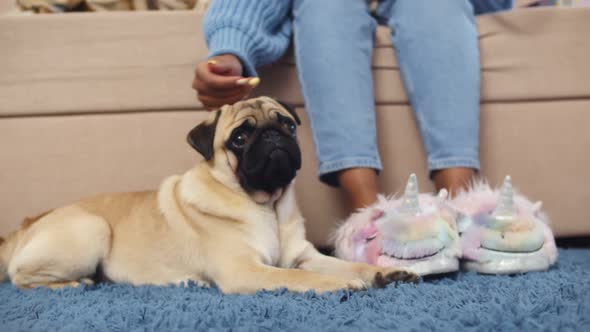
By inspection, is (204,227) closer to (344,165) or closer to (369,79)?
(344,165)

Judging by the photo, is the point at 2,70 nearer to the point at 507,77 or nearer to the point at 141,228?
the point at 141,228

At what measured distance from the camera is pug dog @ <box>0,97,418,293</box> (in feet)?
3.24

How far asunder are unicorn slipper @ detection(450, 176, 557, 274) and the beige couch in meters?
0.31

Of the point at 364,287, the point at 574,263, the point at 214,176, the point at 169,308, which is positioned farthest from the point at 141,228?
the point at 574,263

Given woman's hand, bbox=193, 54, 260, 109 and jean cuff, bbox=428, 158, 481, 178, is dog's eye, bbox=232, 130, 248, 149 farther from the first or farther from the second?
jean cuff, bbox=428, 158, 481, 178

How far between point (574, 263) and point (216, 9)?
97 cm

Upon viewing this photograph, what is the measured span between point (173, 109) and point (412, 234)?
694 mm

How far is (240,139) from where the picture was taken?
3.33 feet

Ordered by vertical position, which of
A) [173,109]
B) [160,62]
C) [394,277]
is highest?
[160,62]

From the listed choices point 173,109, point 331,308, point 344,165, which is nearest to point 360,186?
point 344,165

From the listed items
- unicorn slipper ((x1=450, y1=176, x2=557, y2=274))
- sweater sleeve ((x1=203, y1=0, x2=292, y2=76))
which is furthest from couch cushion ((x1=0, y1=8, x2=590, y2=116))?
unicorn slipper ((x1=450, y1=176, x2=557, y2=274))

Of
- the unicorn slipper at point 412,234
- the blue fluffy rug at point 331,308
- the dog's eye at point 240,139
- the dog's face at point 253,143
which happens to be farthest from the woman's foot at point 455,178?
the dog's eye at point 240,139

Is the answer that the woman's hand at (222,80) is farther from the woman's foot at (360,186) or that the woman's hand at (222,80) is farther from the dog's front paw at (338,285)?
the dog's front paw at (338,285)

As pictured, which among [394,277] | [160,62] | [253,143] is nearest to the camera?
[394,277]
